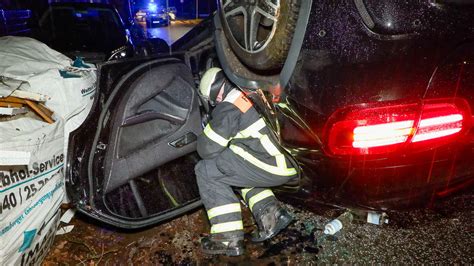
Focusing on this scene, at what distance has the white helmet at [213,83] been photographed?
2.27 meters

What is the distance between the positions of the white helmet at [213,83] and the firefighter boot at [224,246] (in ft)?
3.15

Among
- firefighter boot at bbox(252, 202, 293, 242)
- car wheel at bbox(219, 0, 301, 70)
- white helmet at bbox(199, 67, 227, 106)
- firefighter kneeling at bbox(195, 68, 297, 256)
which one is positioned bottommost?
firefighter boot at bbox(252, 202, 293, 242)

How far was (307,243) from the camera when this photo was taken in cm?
230

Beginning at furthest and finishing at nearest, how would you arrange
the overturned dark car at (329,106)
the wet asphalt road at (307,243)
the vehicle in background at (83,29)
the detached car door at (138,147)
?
the vehicle in background at (83,29), the wet asphalt road at (307,243), the detached car door at (138,147), the overturned dark car at (329,106)

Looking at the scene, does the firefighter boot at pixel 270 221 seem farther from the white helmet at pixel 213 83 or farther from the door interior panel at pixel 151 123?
the white helmet at pixel 213 83

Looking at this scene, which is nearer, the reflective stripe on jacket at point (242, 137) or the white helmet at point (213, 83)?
the reflective stripe on jacket at point (242, 137)

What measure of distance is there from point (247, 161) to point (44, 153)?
1.21m

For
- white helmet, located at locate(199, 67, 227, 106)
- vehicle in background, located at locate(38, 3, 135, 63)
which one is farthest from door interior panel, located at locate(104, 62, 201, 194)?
vehicle in background, located at locate(38, 3, 135, 63)

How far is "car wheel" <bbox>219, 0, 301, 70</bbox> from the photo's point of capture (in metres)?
1.47

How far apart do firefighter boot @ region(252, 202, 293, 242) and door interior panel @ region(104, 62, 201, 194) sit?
2.29 ft

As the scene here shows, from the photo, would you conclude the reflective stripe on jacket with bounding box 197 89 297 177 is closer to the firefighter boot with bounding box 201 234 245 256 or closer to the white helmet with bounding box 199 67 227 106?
the white helmet with bounding box 199 67 227 106

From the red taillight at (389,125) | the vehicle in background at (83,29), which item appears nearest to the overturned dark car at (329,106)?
the red taillight at (389,125)

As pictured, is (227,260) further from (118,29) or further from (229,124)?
(118,29)

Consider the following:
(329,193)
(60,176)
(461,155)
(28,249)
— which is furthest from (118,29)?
(461,155)
